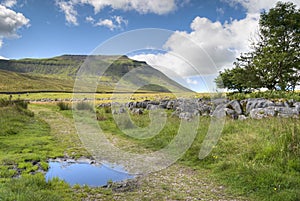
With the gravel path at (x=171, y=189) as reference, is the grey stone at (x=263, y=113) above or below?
above

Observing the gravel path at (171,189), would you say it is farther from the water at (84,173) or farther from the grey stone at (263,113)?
the grey stone at (263,113)

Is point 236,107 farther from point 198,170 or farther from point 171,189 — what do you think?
point 171,189

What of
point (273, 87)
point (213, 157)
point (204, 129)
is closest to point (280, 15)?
point (273, 87)

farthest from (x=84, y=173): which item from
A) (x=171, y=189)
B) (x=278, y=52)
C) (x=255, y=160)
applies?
(x=278, y=52)

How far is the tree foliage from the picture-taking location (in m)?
28.8

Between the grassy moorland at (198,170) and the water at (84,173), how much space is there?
423 mm

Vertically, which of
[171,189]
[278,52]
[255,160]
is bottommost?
[171,189]

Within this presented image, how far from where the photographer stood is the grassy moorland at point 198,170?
5.17 meters

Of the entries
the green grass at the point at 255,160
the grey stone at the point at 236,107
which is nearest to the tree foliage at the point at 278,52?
the grey stone at the point at 236,107

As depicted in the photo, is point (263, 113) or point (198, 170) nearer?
point (198, 170)

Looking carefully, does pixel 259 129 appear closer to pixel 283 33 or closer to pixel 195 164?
pixel 195 164

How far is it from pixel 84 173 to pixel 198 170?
3313mm

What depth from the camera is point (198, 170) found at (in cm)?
721

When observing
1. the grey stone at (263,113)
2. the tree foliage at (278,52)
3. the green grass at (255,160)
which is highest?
the tree foliage at (278,52)
